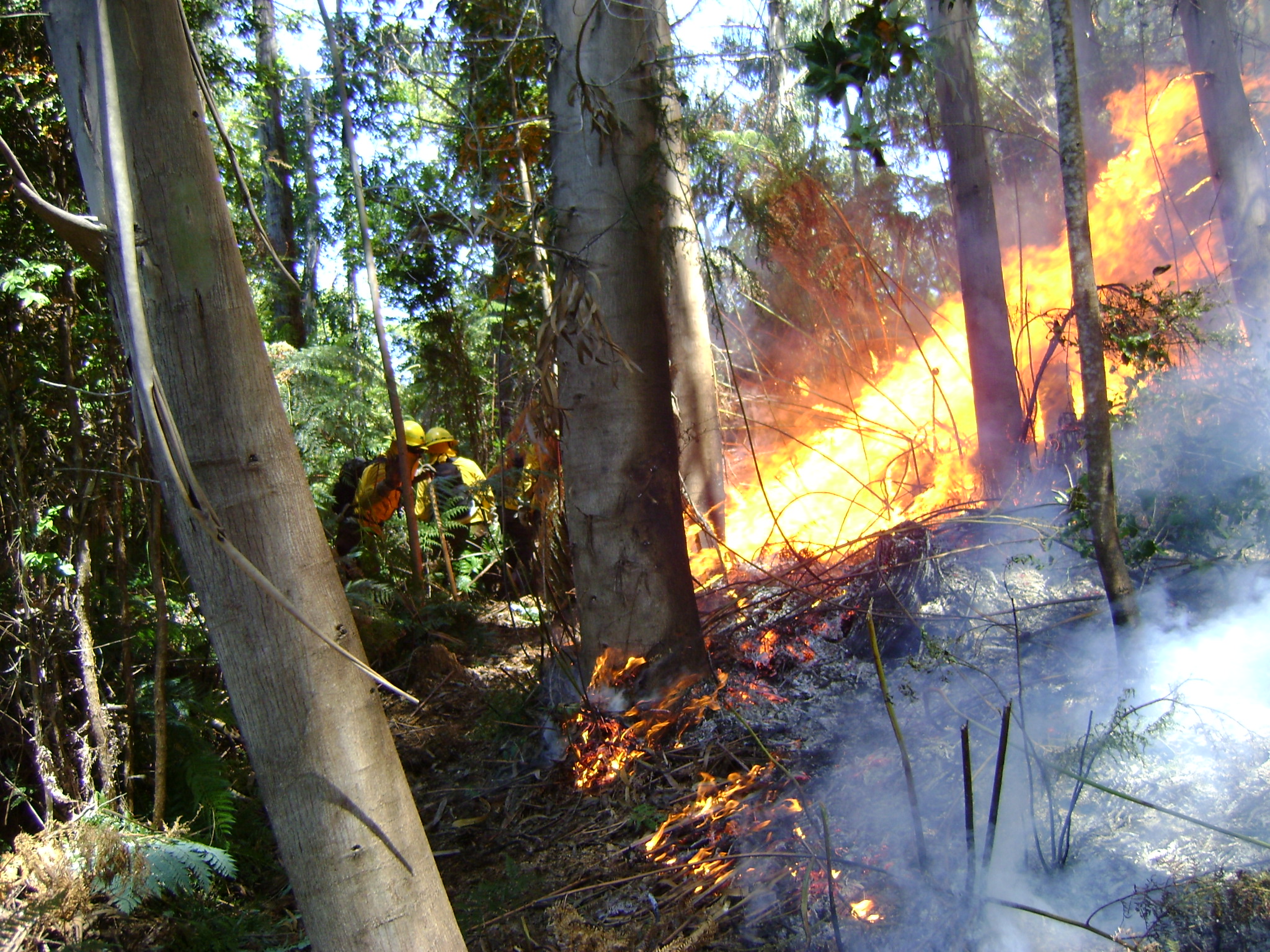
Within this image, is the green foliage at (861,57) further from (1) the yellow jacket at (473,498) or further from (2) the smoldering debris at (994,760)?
(1) the yellow jacket at (473,498)

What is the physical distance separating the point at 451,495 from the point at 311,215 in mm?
9914

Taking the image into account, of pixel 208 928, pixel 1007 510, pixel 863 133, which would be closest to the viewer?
pixel 208 928

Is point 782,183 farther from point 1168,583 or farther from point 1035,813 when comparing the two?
point 1035,813

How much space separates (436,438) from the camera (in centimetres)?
750

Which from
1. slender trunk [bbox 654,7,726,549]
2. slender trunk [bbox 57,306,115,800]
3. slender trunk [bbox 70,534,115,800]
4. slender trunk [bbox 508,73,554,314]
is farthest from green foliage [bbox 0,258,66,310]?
slender trunk [bbox 654,7,726,549]

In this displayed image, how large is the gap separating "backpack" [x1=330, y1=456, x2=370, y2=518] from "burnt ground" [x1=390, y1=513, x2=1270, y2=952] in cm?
354

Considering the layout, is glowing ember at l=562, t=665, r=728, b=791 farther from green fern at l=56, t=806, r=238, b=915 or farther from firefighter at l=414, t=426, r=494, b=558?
firefighter at l=414, t=426, r=494, b=558

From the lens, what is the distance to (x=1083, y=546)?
3.79 m

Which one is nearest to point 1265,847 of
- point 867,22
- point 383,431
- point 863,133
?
point 863,133

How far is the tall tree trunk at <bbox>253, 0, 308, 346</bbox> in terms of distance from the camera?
11.6m

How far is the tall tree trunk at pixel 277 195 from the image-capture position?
11.6m

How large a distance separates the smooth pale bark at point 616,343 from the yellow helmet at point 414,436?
13.2ft

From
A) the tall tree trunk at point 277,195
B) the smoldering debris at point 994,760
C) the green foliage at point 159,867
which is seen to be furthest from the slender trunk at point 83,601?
the tall tree trunk at point 277,195

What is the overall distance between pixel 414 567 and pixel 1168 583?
15.7 ft
